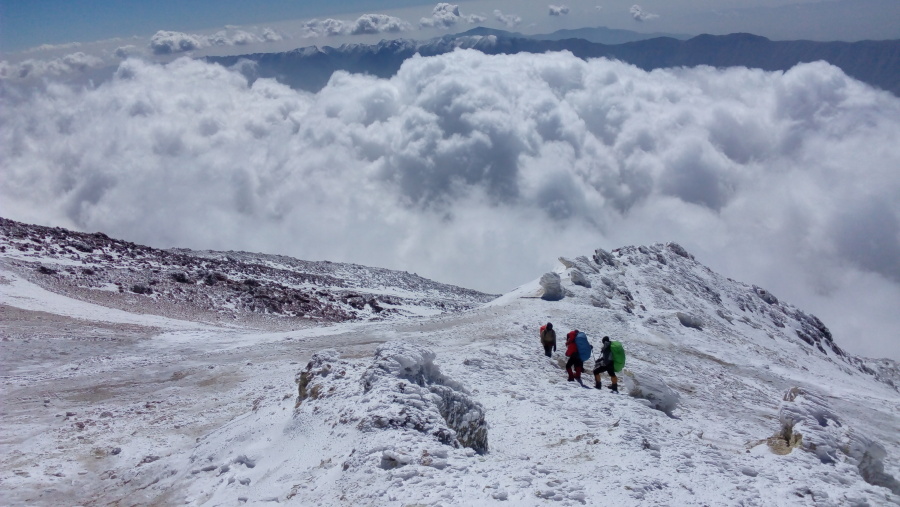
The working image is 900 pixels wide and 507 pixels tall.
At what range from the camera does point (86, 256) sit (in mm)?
38562

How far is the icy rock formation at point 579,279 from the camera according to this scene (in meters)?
32.3

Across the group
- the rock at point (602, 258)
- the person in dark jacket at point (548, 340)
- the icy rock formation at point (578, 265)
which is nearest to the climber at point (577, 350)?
the person in dark jacket at point (548, 340)

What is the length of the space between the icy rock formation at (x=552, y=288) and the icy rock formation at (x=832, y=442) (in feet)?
51.5

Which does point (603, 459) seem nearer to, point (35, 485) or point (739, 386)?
point (35, 485)

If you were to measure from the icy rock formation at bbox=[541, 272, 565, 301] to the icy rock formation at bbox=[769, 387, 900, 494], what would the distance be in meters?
15.7

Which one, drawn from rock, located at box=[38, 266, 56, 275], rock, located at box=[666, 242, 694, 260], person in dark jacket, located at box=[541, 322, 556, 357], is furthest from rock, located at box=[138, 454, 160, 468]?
rock, located at box=[666, 242, 694, 260]

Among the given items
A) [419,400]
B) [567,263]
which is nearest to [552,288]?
[567,263]

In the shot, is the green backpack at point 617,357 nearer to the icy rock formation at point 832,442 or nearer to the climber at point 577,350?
the climber at point 577,350

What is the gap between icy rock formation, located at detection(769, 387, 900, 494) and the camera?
38.2ft

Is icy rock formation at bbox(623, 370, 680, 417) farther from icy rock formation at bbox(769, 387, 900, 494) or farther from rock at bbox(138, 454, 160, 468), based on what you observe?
rock at bbox(138, 454, 160, 468)

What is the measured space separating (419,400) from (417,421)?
79 centimetres

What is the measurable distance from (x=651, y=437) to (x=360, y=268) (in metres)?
52.5

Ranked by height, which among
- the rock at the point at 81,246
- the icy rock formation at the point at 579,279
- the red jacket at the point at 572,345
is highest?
the icy rock formation at the point at 579,279

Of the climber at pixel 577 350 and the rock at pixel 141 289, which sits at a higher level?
the climber at pixel 577 350
